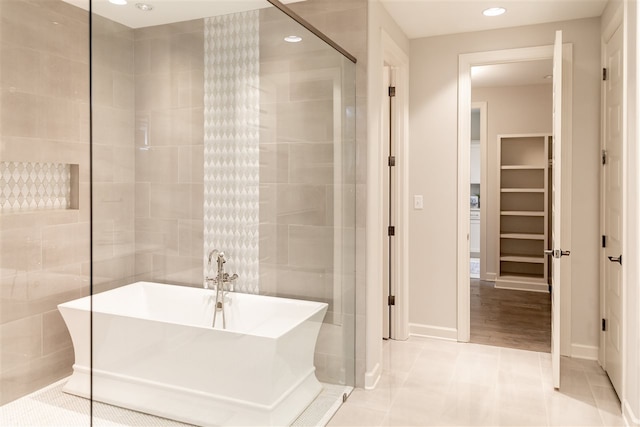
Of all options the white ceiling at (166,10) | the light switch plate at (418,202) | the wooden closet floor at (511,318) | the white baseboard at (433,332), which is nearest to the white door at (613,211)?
the wooden closet floor at (511,318)

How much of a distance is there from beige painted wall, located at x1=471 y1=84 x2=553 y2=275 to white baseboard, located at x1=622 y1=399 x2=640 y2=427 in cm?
364

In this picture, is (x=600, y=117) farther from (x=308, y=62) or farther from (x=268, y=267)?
(x=268, y=267)

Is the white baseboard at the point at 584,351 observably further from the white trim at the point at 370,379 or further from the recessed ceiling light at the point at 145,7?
the recessed ceiling light at the point at 145,7

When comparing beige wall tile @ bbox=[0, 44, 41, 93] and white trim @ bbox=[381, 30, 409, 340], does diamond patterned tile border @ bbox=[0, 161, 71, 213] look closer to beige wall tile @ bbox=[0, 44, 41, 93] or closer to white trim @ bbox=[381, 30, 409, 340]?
beige wall tile @ bbox=[0, 44, 41, 93]

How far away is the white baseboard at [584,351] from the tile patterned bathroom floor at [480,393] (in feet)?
0.33

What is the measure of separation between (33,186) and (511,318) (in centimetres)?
426

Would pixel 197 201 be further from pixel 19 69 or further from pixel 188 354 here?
pixel 19 69

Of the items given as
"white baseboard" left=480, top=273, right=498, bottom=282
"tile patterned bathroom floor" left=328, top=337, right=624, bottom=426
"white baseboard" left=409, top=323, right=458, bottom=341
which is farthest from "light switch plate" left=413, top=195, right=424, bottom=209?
"white baseboard" left=480, top=273, right=498, bottom=282

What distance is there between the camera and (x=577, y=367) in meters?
3.38

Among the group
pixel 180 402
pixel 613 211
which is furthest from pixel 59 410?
pixel 613 211

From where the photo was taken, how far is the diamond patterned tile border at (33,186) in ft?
8.81

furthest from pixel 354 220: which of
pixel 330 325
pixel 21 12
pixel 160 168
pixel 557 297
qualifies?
pixel 21 12

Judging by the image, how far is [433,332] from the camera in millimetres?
4023

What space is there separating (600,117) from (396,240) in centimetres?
179
